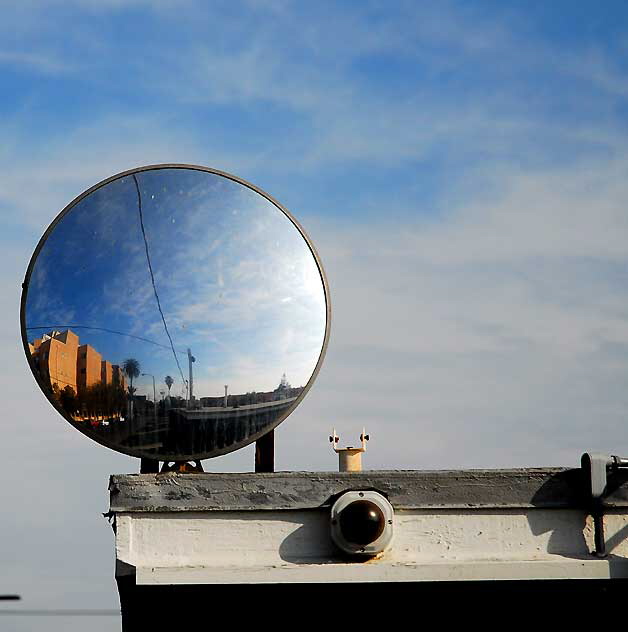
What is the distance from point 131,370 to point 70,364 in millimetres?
421

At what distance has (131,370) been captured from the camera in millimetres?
8430

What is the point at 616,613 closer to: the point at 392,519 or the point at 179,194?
the point at 392,519

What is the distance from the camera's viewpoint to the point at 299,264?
346 inches

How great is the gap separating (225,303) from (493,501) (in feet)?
7.41

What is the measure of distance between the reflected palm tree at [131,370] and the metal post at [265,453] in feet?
3.00

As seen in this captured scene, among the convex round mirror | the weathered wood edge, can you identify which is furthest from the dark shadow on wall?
the convex round mirror

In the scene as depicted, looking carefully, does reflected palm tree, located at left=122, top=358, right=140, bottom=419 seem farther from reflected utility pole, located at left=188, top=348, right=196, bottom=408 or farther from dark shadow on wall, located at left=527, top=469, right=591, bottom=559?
dark shadow on wall, located at left=527, top=469, right=591, bottom=559

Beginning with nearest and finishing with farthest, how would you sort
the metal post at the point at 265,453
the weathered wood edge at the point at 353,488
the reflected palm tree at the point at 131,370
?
the weathered wood edge at the point at 353,488 → the reflected palm tree at the point at 131,370 → the metal post at the point at 265,453

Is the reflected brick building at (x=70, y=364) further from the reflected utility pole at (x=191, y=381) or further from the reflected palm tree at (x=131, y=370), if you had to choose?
the reflected utility pole at (x=191, y=381)

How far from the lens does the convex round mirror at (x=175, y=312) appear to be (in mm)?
8430

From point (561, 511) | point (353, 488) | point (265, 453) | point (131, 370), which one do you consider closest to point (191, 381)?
point (131, 370)

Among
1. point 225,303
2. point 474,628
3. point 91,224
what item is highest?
point 91,224

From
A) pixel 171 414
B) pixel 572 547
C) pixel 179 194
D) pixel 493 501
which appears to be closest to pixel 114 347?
pixel 171 414

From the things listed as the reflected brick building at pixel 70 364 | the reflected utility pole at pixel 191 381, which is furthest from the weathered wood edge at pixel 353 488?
the reflected brick building at pixel 70 364
